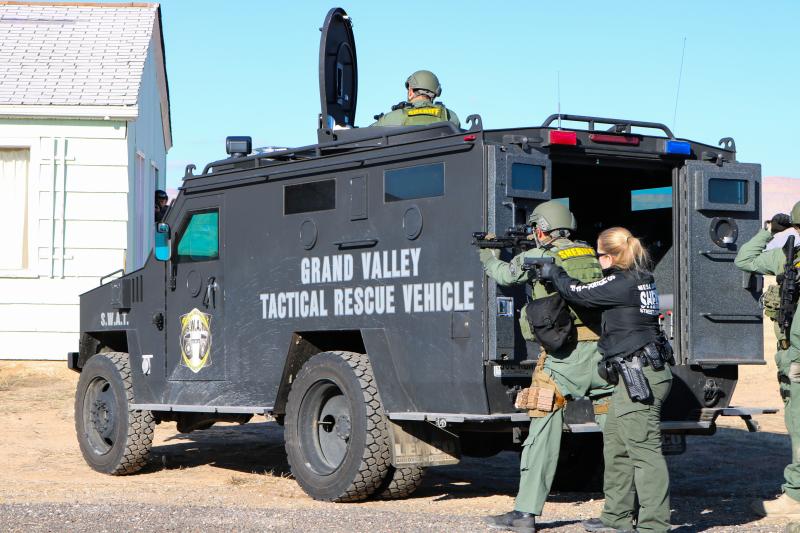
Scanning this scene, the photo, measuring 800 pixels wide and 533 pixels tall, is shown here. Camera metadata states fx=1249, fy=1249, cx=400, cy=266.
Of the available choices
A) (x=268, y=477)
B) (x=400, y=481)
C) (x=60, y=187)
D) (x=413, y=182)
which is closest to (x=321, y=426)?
(x=400, y=481)

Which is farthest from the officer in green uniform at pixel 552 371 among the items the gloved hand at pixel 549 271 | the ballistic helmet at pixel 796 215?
the ballistic helmet at pixel 796 215

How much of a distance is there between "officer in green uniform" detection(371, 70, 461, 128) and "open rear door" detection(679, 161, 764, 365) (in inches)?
74.3

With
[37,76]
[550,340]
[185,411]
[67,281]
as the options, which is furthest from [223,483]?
[37,76]

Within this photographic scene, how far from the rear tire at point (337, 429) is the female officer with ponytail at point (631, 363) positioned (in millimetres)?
1782

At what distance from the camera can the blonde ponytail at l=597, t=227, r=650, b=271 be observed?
680cm

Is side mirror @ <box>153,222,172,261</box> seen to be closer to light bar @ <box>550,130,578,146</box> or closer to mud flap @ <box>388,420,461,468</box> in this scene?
mud flap @ <box>388,420,461,468</box>

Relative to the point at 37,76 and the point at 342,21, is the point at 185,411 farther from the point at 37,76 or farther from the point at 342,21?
the point at 37,76

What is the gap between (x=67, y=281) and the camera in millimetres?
16734

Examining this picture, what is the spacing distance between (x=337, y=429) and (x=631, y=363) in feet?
8.48

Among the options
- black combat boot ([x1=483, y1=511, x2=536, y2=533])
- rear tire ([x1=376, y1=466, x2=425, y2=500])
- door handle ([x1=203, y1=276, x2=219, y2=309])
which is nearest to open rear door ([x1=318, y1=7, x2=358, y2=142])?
door handle ([x1=203, y1=276, x2=219, y2=309])

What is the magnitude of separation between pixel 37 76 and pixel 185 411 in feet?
29.3

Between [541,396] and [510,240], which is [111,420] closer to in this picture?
[510,240]

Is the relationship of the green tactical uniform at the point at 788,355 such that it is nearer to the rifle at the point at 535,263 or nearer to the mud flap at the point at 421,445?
the rifle at the point at 535,263

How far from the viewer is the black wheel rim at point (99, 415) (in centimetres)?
1052
